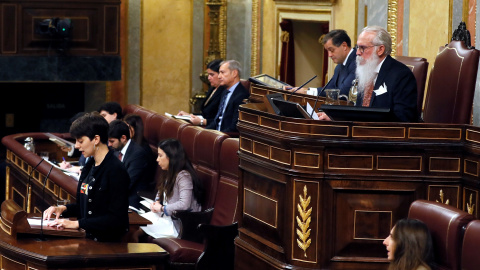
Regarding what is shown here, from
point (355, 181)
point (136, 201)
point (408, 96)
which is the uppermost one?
point (408, 96)

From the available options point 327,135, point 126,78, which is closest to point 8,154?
point 126,78

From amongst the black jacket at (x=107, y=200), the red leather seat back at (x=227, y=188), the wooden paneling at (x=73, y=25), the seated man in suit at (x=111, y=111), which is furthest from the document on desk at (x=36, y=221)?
the wooden paneling at (x=73, y=25)

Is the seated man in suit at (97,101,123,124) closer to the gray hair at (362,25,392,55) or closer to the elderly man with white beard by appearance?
the elderly man with white beard

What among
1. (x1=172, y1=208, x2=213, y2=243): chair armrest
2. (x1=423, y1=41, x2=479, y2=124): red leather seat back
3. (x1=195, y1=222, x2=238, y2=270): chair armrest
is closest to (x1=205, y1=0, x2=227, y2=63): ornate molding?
(x1=172, y1=208, x2=213, y2=243): chair armrest

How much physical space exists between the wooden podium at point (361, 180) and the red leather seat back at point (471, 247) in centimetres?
86

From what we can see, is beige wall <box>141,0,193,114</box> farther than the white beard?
Yes

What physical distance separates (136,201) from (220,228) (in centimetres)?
132

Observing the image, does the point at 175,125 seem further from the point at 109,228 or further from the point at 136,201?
the point at 109,228

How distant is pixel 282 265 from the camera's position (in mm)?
4531

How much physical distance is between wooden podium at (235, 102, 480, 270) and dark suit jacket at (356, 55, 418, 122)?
1.27 ft

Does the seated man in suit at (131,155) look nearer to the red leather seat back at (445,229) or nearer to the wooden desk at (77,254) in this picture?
the wooden desk at (77,254)

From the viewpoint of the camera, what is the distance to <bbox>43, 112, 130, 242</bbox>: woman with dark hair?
15.7 ft

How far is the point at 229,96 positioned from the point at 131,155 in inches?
46.4

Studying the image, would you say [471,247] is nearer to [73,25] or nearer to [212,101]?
[212,101]
